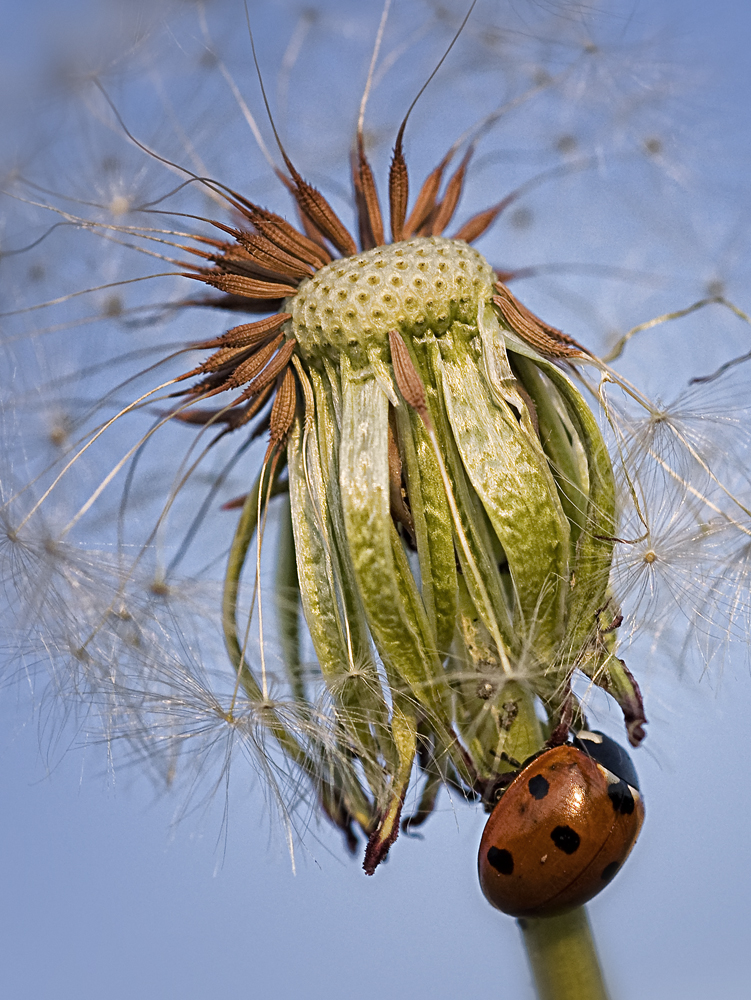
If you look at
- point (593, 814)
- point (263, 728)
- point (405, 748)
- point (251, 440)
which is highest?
point (251, 440)

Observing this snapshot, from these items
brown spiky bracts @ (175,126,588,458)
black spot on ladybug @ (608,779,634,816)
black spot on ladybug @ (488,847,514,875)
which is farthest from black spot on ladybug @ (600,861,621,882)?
brown spiky bracts @ (175,126,588,458)

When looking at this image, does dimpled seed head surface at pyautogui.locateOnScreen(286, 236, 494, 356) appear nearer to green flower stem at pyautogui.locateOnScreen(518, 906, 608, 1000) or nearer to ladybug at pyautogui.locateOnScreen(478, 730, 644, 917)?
ladybug at pyautogui.locateOnScreen(478, 730, 644, 917)

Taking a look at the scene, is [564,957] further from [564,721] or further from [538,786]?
[564,721]

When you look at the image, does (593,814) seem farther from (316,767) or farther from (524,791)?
Answer: (316,767)

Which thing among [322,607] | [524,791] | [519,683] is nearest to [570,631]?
[519,683]

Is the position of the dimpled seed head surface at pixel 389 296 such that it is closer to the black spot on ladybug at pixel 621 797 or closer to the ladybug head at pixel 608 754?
the ladybug head at pixel 608 754

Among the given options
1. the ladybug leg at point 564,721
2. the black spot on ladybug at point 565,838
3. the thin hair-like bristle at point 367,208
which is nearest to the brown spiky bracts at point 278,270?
the thin hair-like bristle at point 367,208

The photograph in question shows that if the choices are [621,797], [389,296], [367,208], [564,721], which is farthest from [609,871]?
[367,208]

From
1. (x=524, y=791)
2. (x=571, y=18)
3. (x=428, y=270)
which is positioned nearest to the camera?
(x=524, y=791)
